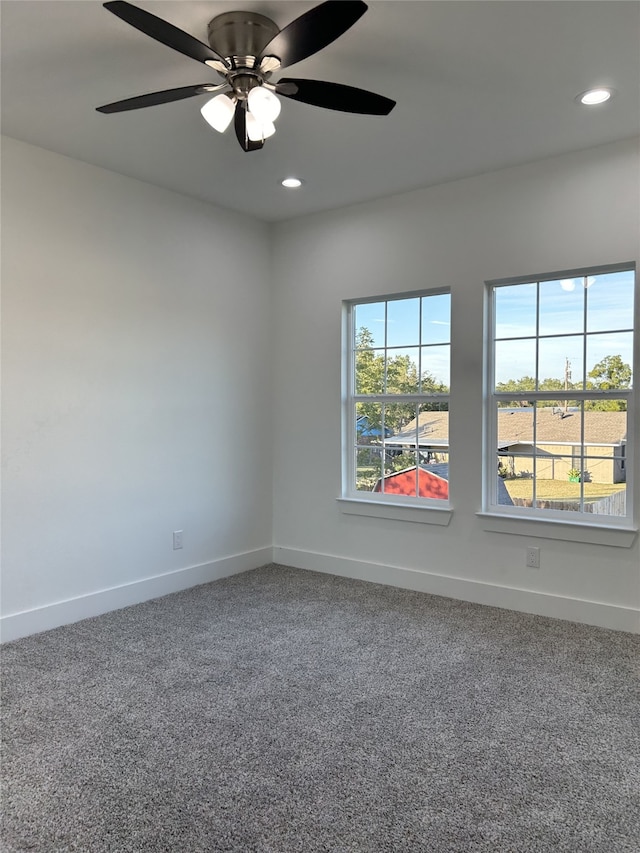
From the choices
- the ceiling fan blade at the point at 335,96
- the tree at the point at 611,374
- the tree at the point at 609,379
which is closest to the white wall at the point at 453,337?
the tree at the point at 609,379

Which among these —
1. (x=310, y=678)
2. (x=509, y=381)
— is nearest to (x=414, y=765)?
(x=310, y=678)

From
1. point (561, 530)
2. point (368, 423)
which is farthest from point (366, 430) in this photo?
point (561, 530)

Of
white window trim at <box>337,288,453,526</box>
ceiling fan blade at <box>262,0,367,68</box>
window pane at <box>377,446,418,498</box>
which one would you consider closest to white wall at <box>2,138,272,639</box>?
white window trim at <box>337,288,453,526</box>

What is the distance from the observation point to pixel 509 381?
3.77m

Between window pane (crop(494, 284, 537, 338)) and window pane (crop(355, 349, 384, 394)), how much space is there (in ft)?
2.96

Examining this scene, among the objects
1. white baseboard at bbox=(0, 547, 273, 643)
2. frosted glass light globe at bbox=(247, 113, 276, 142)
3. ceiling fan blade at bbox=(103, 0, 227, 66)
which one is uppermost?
ceiling fan blade at bbox=(103, 0, 227, 66)

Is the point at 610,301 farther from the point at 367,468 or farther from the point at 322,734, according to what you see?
the point at 322,734

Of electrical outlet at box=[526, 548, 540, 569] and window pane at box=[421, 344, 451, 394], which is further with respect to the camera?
window pane at box=[421, 344, 451, 394]

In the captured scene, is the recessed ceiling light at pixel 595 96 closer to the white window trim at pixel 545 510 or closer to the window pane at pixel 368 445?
the white window trim at pixel 545 510

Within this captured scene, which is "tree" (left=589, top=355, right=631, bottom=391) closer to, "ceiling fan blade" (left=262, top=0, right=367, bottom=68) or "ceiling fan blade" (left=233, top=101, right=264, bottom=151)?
"ceiling fan blade" (left=233, top=101, right=264, bottom=151)

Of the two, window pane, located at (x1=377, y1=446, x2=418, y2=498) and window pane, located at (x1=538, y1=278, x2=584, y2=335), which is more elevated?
window pane, located at (x1=538, y1=278, x2=584, y2=335)

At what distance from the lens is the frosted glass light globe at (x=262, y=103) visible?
2.16m

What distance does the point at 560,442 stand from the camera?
359 centimetres

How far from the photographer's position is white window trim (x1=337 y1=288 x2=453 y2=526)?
400 cm
